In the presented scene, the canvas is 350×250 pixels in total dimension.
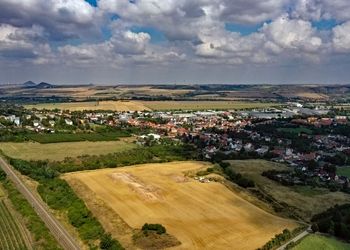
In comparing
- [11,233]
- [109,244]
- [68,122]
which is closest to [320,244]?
[109,244]

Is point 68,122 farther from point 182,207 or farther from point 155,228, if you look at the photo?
point 155,228

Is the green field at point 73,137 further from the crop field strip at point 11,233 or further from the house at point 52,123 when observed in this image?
the crop field strip at point 11,233

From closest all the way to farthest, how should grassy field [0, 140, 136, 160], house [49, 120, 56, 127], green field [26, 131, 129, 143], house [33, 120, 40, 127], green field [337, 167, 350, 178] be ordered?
green field [337, 167, 350, 178]
grassy field [0, 140, 136, 160]
green field [26, 131, 129, 143]
house [33, 120, 40, 127]
house [49, 120, 56, 127]

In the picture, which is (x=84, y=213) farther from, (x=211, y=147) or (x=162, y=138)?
(x=162, y=138)

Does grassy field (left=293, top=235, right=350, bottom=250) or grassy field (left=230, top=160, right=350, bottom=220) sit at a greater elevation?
grassy field (left=293, top=235, right=350, bottom=250)

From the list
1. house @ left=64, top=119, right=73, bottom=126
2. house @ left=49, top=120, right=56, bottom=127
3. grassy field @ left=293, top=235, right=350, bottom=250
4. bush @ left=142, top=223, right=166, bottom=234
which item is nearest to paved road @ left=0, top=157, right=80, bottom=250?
bush @ left=142, top=223, right=166, bottom=234

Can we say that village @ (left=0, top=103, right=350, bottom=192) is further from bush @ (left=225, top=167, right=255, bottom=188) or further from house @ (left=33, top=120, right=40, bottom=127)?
bush @ (left=225, top=167, right=255, bottom=188)

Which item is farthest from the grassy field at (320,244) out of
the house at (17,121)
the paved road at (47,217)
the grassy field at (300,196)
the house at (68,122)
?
the house at (17,121)

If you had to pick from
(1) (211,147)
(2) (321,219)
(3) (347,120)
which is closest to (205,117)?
(3) (347,120)
